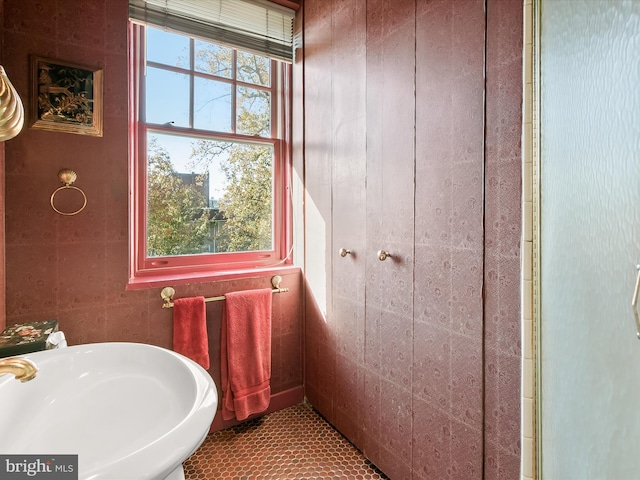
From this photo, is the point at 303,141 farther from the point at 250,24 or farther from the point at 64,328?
the point at 64,328

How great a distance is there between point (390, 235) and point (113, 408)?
113cm

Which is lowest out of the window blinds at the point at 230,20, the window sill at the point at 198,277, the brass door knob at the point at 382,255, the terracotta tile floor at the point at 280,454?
the terracotta tile floor at the point at 280,454

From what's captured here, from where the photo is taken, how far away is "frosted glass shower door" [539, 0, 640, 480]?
77 cm

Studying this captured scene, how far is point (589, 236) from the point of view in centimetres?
87

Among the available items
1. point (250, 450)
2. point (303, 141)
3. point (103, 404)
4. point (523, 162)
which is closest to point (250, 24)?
point (303, 141)

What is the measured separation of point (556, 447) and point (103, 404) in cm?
118

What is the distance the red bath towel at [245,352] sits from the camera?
6.38ft

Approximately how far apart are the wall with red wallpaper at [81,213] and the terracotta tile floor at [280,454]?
0.60 metres

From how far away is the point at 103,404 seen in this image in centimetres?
88

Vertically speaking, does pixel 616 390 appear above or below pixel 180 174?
below

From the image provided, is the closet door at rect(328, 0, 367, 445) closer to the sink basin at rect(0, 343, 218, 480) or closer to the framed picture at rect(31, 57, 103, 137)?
the sink basin at rect(0, 343, 218, 480)

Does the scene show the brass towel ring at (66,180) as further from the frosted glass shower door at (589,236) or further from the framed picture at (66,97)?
the frosted glass shower door at (589,236)

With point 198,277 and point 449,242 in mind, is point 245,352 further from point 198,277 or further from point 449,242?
point 449,242

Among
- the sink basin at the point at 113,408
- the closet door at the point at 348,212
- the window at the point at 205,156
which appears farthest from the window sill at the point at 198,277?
the sink basin at the point at 113,408
